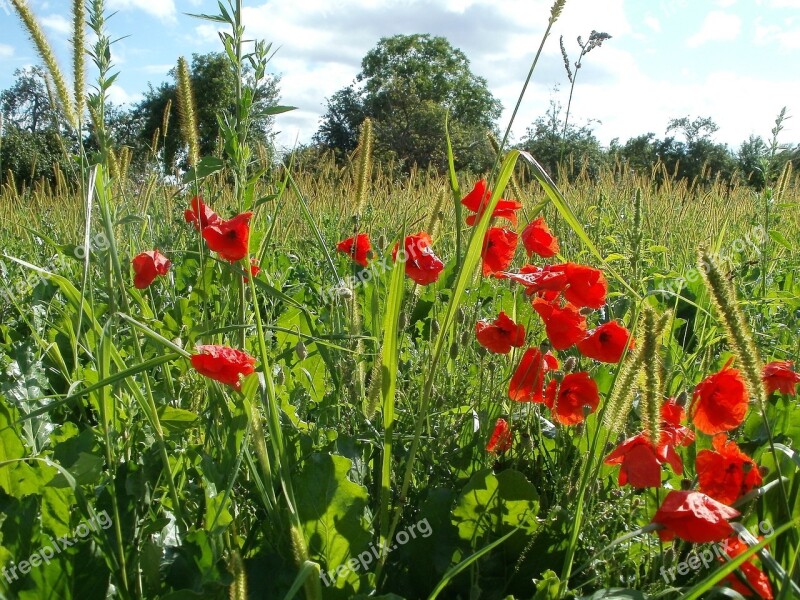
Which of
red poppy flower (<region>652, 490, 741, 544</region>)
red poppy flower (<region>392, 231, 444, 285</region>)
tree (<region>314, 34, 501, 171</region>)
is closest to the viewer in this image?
red poppy flower (<region>652, 490, 741, 544</region>)

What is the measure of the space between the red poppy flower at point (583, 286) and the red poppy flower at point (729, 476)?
0.35 meters

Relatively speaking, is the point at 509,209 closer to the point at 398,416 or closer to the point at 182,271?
the point at 398,416

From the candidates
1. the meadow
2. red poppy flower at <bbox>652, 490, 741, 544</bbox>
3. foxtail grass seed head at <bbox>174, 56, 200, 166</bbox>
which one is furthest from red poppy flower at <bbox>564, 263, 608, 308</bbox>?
foxtail grass seed head at <bbox>174, 56, 200, 166</bbox>

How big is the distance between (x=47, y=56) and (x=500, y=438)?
0.99 metres

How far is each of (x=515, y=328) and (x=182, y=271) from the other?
1973 mm

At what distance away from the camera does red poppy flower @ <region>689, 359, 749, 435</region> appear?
96cm

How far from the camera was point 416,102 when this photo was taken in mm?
31422

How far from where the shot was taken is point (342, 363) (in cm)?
138

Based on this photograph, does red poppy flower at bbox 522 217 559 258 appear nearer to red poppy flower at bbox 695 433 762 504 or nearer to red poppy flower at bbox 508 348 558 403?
red poppy flower at bbox 508 348 558 403

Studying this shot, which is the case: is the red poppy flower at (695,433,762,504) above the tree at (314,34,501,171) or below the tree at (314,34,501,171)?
below

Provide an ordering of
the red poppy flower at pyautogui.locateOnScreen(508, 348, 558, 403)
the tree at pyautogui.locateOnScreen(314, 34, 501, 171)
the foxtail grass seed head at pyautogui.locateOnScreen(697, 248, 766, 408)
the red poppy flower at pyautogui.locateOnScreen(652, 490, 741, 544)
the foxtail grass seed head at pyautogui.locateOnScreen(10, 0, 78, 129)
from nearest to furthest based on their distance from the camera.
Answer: the foxtail grass seed head at pyautogui.locateOnScreen(697, 248, 766, 408), the red poppy flower at pyautogui.locateOnScreen(652, 490, 741, 544), the foxtail grass seed head at pyautogui.locateOnScreen(10, 0, 78, 129), the red poppy flower at pyautogui.locateOnScreen(508, 348, 558, 403), the tree at pyautogui.locateOnScreen(314, 34, 501, 171)

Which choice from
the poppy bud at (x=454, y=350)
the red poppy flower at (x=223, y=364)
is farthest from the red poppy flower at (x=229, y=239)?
the poppy bud at (x=454, y=350)

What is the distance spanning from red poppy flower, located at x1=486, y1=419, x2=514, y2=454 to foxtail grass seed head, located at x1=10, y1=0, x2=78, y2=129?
0.84 m

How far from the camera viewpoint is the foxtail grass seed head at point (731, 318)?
61cm
